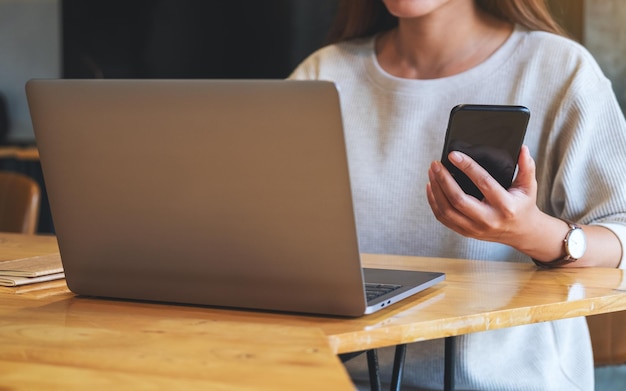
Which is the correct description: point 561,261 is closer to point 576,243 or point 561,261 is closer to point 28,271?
point 576,243

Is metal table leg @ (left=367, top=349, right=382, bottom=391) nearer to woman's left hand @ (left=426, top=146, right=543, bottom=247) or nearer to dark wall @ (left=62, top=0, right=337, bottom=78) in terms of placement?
woman's left hand @ (left=426, top=146, right=543, bottom=247)

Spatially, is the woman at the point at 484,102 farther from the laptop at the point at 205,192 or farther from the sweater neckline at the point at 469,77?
the laptop at the point at 205,192

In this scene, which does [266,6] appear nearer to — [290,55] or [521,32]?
[290,55]

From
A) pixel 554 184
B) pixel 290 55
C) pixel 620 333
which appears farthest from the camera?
pixel 290 55

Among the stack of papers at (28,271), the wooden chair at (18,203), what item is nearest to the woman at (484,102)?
the stack of papers at (28,271)

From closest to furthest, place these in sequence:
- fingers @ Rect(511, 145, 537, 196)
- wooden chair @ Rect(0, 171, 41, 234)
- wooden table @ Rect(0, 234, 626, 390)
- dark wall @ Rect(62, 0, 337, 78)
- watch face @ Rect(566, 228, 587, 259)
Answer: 1. wooden table @ Rect(0, 234, 626, 390)
2. fingers @ Rect(511, 145, 537, 196)
3. watch face @ Rect(566, 228, 587, 259)
4. wooden chair @ Rect(0, 171, 41, 234)
5. dark wall @ Rect(62, 0, 337, 78)

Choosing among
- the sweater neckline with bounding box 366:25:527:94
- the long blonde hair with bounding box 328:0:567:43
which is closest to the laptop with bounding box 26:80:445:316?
the sweater neckline with bounding box 366:25:527:94

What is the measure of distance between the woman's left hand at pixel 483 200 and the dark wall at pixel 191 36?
2674 mm

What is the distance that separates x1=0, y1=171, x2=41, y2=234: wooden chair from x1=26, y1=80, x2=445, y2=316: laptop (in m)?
1.08

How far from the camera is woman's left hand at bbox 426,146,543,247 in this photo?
3.26ft

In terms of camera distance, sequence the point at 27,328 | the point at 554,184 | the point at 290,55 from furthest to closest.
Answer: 1. the point at 290,55
2. the point at 554,184
3. the point at 27,328

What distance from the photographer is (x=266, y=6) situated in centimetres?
382

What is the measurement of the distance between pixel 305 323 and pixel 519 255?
702 millimetres

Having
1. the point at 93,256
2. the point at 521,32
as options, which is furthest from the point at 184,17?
the point at 93,256
